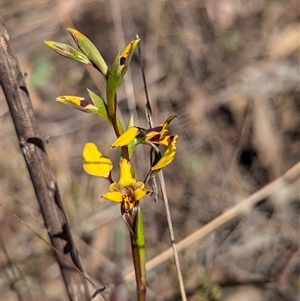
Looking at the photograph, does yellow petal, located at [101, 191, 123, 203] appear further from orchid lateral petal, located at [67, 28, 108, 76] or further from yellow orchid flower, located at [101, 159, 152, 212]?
orchid lateral petal, located at [67, 28, 108, 76]

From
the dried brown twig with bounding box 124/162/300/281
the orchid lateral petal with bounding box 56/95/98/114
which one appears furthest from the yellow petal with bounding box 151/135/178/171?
the dried brown twig with bounding box 124/162/300/281

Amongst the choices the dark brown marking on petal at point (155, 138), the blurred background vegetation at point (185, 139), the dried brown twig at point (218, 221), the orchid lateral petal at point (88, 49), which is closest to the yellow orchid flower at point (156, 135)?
the dark brown marking on petal at point (155, 138)

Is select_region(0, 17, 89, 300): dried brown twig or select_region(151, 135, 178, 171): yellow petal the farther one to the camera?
select_region(0, 17, 89, 300): dried brown twig

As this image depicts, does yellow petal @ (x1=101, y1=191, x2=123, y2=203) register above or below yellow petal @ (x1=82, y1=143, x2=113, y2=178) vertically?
below

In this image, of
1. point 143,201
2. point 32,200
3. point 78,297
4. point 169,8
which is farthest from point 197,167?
point 78,297

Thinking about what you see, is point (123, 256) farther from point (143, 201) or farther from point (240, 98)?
point (240, 98)

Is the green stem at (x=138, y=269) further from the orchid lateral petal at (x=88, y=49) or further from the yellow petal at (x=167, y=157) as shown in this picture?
the orchid lateral petal at (x=88, y=49)

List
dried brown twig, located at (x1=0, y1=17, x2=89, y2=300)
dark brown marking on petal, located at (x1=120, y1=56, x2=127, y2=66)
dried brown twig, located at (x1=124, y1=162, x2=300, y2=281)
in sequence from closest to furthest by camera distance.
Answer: dark brown marking on petal, located at (x1=120, y1=56, x2=127, y2=66), dried brown twig, located at (x1=0, y1=17, x2=89, y2=300), dried brown twig, located at (x1=124, y1=162, x2=300, y2=281)

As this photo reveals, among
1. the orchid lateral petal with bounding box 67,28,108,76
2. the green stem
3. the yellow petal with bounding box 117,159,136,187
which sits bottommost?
the green stem
